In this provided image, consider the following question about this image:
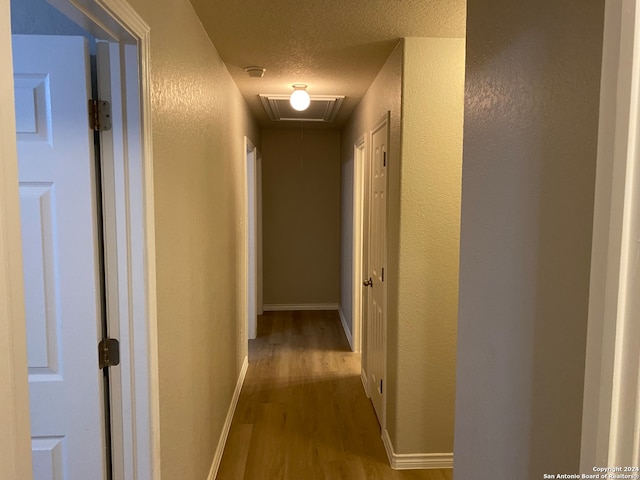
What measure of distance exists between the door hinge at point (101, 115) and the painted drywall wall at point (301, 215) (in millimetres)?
4394

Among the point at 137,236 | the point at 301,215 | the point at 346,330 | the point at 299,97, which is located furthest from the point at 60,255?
the point at 301,215

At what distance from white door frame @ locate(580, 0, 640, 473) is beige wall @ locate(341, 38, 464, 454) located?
1.76 m

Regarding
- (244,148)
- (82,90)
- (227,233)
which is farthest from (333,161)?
(82,90)

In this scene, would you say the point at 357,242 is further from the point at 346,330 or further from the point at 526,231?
the point at 526,231

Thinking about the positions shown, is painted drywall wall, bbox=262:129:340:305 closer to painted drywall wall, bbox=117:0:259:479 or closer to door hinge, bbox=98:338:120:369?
painted drywall wall, bbox=117:0:259:479

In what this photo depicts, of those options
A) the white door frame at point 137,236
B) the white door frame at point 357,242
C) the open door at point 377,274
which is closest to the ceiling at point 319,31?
the open door at point 377,274

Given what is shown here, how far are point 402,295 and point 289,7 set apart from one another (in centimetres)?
150

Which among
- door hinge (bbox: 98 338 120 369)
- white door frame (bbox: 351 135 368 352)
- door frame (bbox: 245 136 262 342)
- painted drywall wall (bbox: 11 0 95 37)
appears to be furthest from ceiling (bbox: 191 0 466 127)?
door frame (bbox: 245 136 262 342)

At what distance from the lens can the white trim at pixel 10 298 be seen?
594mm

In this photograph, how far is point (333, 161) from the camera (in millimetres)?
5723

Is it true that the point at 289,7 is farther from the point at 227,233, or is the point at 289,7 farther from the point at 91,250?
the point at 227,233

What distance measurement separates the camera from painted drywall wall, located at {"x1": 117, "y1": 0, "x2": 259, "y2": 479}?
151cm

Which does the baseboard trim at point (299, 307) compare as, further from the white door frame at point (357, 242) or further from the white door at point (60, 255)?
the white door at point (60, 255)

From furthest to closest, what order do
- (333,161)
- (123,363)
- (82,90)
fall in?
(333,161) < (123,363) < (82,90)
